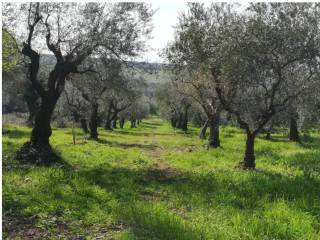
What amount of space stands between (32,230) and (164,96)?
82917 millimetres

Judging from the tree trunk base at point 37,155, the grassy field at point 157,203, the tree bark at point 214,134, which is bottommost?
the grassy field at point 157,203

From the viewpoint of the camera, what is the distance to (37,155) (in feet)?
81.8

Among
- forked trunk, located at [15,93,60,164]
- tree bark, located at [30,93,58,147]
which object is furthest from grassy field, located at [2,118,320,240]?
tree bark, located at [30,93,58,147]

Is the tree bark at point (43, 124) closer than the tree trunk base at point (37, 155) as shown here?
No

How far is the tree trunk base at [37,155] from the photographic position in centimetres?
2448

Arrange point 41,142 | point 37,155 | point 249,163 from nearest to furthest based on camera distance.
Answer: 1. point 37,155
2. point 249,163
3. point 41,142

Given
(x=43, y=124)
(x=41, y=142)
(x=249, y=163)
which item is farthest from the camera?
(x=43, y=124)

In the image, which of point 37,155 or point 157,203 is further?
point 37,155

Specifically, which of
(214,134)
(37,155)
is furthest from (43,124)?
(214,134)

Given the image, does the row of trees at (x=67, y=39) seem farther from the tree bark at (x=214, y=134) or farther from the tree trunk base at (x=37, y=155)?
the tree bark at (x=214, y=134)

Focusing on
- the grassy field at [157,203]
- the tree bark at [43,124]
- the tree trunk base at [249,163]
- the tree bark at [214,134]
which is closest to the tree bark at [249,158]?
the tree trunk base at [249,163]

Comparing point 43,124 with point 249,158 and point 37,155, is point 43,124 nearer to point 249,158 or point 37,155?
point 37,155

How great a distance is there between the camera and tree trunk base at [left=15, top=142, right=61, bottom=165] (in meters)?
24.5

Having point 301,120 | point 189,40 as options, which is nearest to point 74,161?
point 189,40
